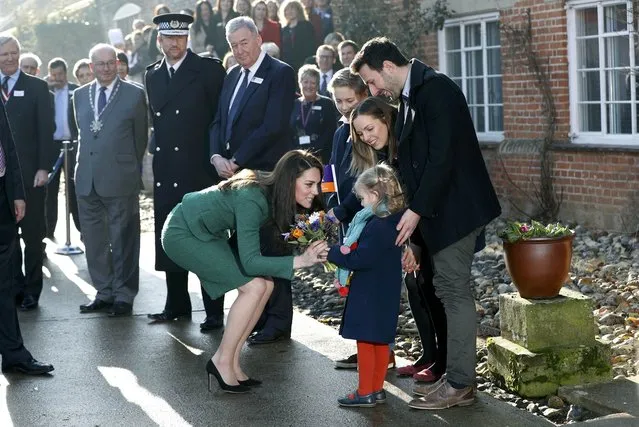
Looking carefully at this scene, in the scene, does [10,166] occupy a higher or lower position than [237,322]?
higher

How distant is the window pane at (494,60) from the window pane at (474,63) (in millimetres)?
130

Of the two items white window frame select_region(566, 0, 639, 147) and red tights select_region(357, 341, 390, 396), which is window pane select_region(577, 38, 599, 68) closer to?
white window frame select_region(566, 0, 639, 147)

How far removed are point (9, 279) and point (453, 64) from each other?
31.2 ft

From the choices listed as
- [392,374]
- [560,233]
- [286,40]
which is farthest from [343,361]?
[286,40]

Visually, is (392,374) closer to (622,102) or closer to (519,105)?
(622,102)

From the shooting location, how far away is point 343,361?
25.5 ft

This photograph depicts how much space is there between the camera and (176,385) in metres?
7.41

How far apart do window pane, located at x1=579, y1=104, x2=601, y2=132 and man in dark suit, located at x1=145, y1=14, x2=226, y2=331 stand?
569 centimetres

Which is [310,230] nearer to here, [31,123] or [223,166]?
[223,166]

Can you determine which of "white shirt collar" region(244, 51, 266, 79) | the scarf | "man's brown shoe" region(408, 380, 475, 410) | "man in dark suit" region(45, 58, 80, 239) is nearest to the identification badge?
"white shirt collar" region(244, 51, 266, 79)

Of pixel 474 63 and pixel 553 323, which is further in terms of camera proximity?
pixel 474 63

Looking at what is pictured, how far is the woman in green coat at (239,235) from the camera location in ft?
22.6

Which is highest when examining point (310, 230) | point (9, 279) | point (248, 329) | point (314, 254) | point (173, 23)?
point (173, 23)

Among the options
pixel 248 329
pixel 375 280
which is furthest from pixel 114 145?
pixel 375 280
